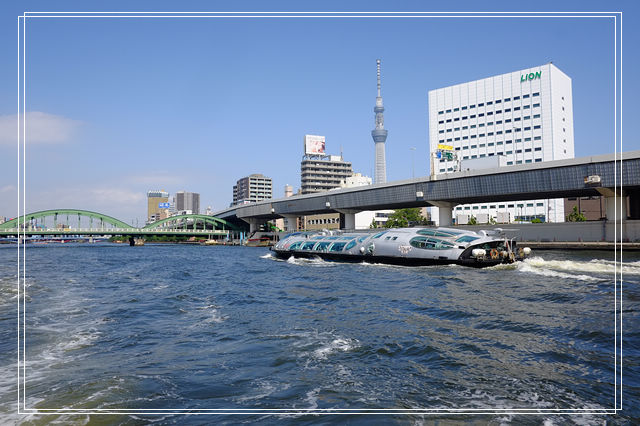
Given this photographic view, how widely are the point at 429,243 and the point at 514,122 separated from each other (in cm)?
12206

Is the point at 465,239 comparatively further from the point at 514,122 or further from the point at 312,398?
the point at 514,122

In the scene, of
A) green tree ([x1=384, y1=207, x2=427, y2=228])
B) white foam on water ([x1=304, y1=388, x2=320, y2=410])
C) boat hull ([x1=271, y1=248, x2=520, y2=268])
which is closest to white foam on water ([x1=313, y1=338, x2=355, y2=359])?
white foam on water ([x1=304, y1=388, x2=320, y2=410])

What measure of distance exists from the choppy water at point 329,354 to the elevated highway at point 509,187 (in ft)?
101

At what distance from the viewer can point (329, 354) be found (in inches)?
420

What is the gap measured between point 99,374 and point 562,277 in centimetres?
2437

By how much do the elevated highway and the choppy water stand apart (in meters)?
30.7

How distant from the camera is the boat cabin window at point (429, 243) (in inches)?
1443

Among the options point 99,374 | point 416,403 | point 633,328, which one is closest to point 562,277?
point 633,328

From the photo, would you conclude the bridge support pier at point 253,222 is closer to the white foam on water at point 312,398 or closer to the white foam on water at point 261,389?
the white foam on water at point 261,389

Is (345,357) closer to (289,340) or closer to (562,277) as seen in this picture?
(289,340)

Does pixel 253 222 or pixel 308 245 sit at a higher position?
pixel 253 222

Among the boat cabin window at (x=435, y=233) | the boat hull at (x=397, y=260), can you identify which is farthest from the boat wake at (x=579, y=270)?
the boat cabin window at (x=435, y=233)

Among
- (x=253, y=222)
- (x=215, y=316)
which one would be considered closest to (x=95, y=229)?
(x=253, y=222)

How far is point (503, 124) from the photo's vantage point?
145 m
